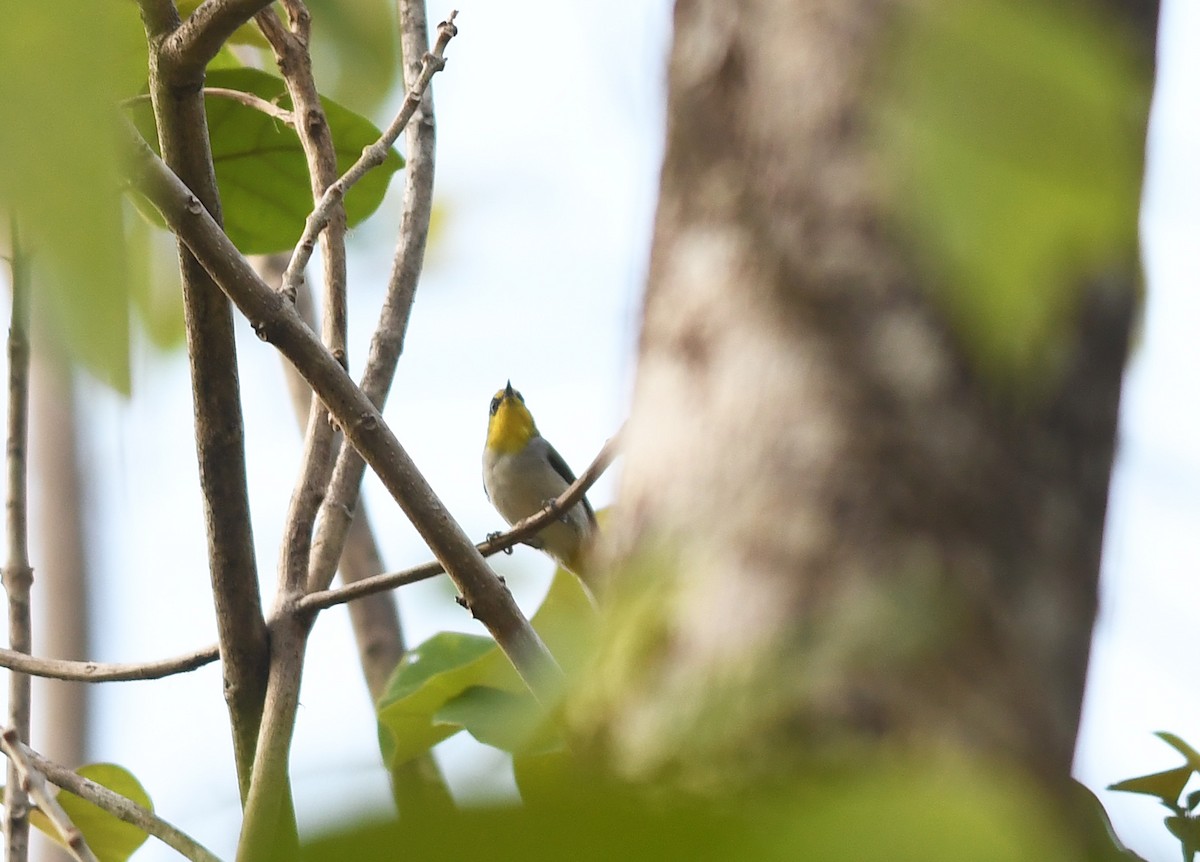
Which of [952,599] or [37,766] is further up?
[37,766]

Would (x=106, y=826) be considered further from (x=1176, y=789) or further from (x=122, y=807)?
(x=1176, y=789)

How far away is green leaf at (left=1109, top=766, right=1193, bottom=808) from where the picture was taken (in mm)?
1569

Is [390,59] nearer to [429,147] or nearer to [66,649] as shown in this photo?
[429,147]

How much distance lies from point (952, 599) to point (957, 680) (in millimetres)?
38

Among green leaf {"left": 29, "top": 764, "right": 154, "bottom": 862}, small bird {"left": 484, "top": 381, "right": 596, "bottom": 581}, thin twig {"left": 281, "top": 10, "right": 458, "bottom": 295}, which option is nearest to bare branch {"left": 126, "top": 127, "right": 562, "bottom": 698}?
thin twig {"left": 281, "top": 10, "right": 458, "bottom": 295}

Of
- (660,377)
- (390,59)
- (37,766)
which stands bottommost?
(660,377)

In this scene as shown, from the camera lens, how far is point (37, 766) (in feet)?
6.10

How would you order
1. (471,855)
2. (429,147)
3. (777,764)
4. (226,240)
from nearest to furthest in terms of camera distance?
(471,855) → (777,764) → (226,240) → (429,147)

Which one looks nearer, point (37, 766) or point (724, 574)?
point (724, 574)

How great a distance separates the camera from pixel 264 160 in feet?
7.72

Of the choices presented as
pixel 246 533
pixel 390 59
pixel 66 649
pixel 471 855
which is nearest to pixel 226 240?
pixel 246 533

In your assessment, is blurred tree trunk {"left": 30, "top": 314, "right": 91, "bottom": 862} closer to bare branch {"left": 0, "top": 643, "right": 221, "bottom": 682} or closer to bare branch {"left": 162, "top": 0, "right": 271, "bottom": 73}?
bare branch {"left": 0, "top": 643, "right": 221, "bottom": 682}

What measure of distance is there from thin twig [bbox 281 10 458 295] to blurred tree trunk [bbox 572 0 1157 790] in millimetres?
1315

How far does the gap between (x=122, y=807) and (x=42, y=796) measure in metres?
0.15
